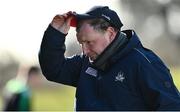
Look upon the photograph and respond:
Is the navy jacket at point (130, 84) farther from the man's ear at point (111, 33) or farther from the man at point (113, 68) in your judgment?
the man's ear at point (111, 33)

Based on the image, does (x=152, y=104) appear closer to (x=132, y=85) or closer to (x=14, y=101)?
(x=132, y=85)

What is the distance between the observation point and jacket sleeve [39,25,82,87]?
790cm

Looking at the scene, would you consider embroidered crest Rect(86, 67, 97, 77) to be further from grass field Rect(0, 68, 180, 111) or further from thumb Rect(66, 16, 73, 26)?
grass field Rect(0, 68, 180, 111)

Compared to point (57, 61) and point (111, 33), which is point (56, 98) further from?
point (111, 33)

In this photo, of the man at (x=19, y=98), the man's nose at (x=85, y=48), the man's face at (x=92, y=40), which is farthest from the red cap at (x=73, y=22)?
the man at (x=19, y=98)

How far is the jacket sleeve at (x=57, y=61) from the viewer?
790cm

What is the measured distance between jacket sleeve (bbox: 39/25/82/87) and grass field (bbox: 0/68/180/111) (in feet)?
56.1

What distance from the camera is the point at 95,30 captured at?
759 cm

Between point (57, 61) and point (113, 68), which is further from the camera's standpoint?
point (57, 61)

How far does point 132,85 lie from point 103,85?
0.25 metres

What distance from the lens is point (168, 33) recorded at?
48.9 meters

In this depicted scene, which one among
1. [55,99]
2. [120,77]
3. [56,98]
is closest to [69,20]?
[120,77]

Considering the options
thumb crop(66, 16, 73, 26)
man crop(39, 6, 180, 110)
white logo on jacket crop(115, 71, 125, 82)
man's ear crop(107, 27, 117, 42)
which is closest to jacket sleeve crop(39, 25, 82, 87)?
man crop(39, 6, 180, 110)

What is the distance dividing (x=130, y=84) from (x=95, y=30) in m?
0.51
